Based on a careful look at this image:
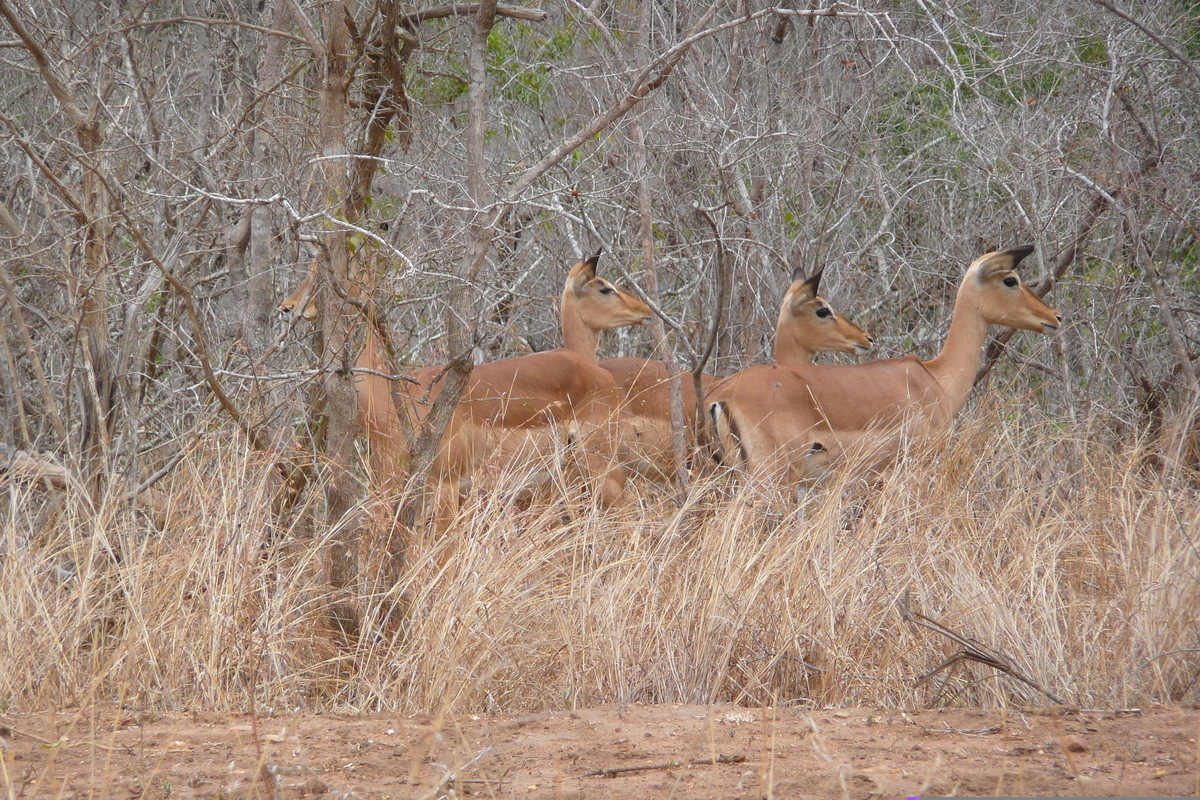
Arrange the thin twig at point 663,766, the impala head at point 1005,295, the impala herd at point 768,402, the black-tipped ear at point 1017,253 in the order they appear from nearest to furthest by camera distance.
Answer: the thin twig at point 663,766, the impala herd at point 768,402, the black-tipped ear at point 1017,253, the impala head at point 1005,295

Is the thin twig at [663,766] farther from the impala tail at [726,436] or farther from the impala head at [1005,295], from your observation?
the impala head at [1005,295]

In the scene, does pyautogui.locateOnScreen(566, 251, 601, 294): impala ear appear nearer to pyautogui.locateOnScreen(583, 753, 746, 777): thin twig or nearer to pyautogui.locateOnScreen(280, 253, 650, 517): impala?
pyautogui.locateOnScreen(280, 253, 650, 517): impala

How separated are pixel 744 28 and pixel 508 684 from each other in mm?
5216

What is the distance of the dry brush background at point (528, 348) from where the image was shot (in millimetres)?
3584

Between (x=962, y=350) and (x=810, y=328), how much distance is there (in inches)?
35.2

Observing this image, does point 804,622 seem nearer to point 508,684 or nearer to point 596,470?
point 508,684

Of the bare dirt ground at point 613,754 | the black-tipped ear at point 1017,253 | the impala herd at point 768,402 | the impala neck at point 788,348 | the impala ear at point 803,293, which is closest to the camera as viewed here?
the bare dirt ground at point 613,754

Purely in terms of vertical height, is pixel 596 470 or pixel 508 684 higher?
pixel 596 470

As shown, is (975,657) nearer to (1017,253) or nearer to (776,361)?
(1017,253)

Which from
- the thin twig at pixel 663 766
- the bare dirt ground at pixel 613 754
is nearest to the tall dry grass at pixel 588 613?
the bare dirt ground at pixel 613 754

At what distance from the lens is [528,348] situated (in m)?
5.54

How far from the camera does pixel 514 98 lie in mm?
8547

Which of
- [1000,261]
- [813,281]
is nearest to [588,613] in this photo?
[813,281]

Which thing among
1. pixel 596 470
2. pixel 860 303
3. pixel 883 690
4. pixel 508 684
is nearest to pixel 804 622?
pixel 883 690
